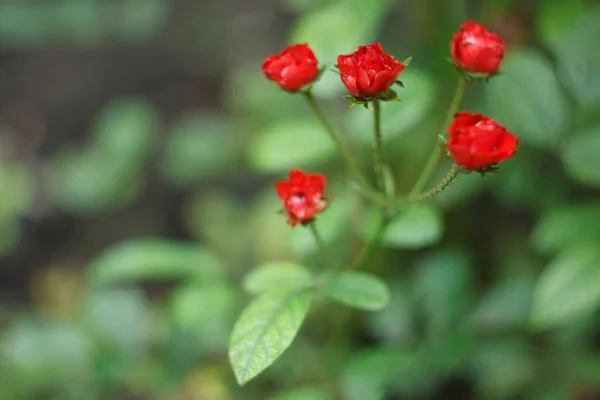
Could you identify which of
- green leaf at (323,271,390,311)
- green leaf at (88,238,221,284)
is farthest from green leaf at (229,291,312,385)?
green leaf at (88,238,221,284)

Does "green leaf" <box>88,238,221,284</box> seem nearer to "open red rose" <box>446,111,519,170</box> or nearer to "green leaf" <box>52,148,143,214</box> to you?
"green leaf" <box>52,148,143,214</box>

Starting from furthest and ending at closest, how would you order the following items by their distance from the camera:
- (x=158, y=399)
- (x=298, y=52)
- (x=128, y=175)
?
(x=128, y=175)
(x=158, y=399)
(x=298, y=52)

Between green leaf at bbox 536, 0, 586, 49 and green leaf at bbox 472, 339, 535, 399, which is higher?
green leaf at bbox 536, 0, 586, 49

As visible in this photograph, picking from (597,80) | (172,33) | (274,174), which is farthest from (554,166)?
(172,33)

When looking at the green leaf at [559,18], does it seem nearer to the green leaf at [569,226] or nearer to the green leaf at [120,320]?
the green leaf at [569,226]

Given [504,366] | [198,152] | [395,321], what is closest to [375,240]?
[395,321]

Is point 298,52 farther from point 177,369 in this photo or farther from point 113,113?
point 113,113

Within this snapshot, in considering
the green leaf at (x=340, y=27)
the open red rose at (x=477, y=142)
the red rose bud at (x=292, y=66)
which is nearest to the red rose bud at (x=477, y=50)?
the open red rose at (x=477, y=142)
